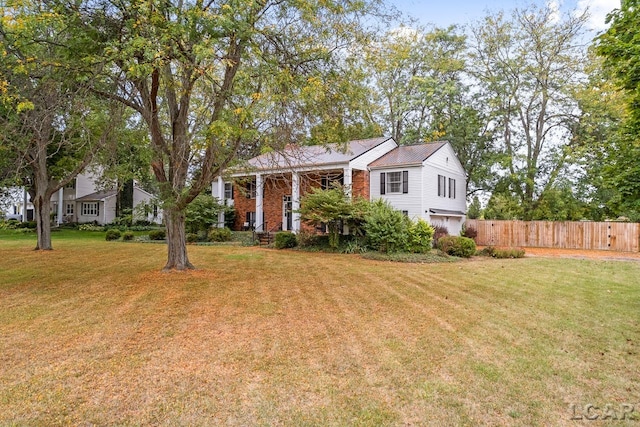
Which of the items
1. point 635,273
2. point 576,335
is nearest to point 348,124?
point 576,335

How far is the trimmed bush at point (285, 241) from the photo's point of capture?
19.8 meters

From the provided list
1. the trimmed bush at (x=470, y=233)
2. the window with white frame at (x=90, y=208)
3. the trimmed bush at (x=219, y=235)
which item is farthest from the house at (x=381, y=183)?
the window with white frame at (x=90, y=208)

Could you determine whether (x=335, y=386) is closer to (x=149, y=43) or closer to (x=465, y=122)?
(x=149, y=43)

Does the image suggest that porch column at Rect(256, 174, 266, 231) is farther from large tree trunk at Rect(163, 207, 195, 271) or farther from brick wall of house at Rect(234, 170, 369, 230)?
large tree trunk at Rect(163, 207, 195, 271)

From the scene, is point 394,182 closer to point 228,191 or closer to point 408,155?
point 408,155

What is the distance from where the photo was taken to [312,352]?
188 inches

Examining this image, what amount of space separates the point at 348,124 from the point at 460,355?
620cm

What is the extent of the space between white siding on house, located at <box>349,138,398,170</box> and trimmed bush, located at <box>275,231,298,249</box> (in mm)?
5251

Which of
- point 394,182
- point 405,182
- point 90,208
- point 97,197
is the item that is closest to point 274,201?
point 394,182

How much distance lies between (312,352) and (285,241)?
15.1 meters

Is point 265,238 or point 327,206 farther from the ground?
point 327,206

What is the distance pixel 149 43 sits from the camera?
6.26 m

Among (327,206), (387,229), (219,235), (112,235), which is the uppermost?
(327,206)

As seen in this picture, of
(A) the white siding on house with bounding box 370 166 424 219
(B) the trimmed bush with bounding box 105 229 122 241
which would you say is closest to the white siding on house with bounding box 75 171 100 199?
(B) the trimmed bush with bounding box 105 229 122 241
